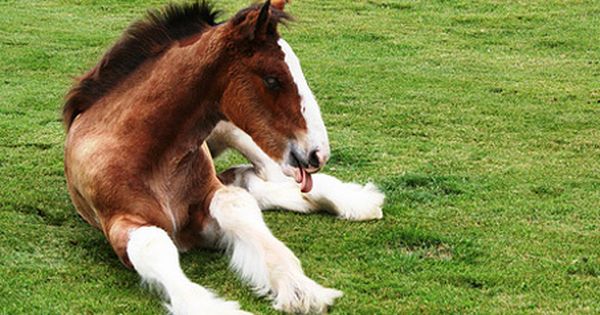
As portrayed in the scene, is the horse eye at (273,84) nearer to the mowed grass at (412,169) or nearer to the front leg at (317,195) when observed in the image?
the mowed grass at (412,169)

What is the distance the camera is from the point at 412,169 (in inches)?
285

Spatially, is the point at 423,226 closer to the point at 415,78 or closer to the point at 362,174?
the point at 362,174

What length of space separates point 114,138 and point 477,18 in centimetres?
914

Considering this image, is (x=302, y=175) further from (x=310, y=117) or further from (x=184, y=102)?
(x=184, y=102)

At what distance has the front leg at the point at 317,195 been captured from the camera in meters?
6.16

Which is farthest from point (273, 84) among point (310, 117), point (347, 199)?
point (347, 199)

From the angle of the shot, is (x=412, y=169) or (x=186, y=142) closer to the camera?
(x=186, y=142)

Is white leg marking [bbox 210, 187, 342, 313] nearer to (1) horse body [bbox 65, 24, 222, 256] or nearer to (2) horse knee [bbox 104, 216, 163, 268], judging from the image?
(1) horse body [bbox 65, 24, 222, 256]

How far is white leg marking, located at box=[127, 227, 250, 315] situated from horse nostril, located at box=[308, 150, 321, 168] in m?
0.76

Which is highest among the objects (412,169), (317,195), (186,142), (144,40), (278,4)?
(278,4)

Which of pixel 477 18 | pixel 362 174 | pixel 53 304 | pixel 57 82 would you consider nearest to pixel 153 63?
pixel 53 304

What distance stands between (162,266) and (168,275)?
0.07 metres

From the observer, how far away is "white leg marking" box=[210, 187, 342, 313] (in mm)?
4691

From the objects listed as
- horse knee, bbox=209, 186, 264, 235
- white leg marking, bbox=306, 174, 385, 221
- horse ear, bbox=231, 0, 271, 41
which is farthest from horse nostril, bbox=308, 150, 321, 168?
white leg marking, bbox=306, 174, 385, 221
